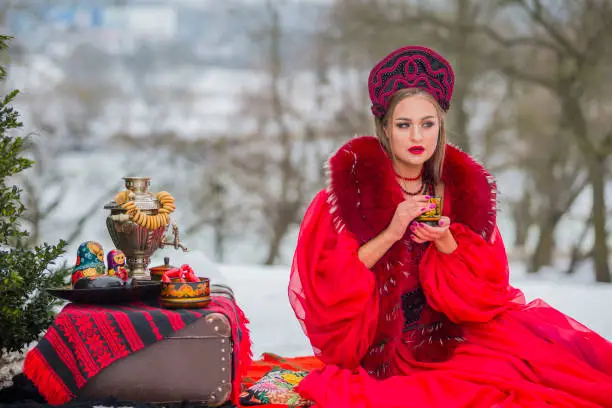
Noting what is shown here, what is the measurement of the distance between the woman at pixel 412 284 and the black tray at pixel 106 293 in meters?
0.56

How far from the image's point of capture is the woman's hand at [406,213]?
2.36 meters

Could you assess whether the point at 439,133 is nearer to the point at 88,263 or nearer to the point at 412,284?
the point at 412,284

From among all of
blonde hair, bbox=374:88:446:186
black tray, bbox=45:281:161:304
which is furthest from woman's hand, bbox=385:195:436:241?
black tray, bbox=45:281:161:304

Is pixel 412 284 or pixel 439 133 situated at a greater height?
pixel 439 133

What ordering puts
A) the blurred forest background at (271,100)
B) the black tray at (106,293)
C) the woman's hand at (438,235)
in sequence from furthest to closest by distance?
1. the blurred forest background at (271,100)
2. the black tray at (106,293)
3. the woman's hand at (438,235)

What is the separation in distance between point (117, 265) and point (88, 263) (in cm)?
11

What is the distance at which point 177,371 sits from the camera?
8.05 feet

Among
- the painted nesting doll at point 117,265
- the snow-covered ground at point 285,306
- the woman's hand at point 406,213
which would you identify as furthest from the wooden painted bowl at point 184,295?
the snow-covered ground at point 285,306

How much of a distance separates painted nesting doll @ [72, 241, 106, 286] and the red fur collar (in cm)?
94

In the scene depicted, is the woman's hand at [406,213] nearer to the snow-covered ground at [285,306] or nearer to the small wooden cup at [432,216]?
the small wooden cup at [432,216]

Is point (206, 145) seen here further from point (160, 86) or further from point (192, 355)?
point (192, 355)

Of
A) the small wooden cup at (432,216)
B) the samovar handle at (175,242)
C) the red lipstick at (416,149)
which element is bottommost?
the samovar handle at (175,242)

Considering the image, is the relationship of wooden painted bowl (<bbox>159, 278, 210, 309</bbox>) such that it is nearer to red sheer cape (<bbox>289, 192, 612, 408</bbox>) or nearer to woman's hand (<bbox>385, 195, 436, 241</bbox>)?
red sheer cape (<bbox>289, 192, 612, 408</bbox>)

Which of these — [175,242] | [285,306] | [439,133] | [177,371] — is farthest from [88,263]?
[285,306]
